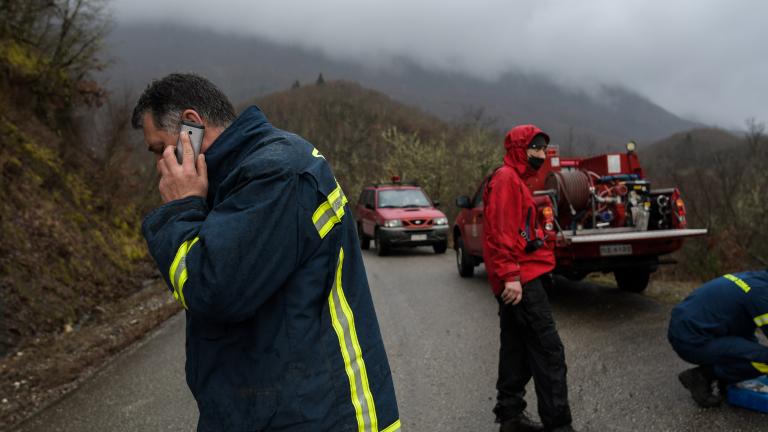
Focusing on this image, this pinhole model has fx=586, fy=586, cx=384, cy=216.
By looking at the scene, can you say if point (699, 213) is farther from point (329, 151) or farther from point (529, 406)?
point (329, 151)

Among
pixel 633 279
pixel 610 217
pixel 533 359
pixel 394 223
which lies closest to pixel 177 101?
pixel 533 359

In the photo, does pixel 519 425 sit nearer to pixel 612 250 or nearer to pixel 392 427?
pixel 392 427

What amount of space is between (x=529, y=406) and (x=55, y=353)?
5.14 meters

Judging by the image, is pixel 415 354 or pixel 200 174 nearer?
pixel 200 174

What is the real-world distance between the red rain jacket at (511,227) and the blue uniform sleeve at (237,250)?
2.46 m

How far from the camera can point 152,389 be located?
511 centimetres

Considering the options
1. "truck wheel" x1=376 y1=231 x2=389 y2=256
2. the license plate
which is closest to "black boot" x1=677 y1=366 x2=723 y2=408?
the license plate

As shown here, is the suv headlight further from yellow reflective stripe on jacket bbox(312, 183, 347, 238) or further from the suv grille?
yellow reflective stripe on jacket bbox(312, 183, 347, 238)

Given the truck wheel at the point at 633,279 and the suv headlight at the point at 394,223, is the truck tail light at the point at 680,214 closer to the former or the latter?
the truck wheel at the point at 633,279

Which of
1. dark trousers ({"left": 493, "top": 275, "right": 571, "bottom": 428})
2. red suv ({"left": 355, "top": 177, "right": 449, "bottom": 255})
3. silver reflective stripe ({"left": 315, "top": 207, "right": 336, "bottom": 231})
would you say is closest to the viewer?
silver reflective stripe ({"left": 315, "top": 207, "right": 336, "bottom": 231})

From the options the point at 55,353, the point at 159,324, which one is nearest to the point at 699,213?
the point at 159,324

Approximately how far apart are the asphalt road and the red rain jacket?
44.3 inches

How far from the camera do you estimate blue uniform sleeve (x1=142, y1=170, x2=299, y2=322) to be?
4.67ft

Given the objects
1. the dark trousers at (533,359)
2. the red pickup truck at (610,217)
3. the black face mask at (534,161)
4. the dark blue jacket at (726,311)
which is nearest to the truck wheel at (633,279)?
the red pickup truck at (610,217)
